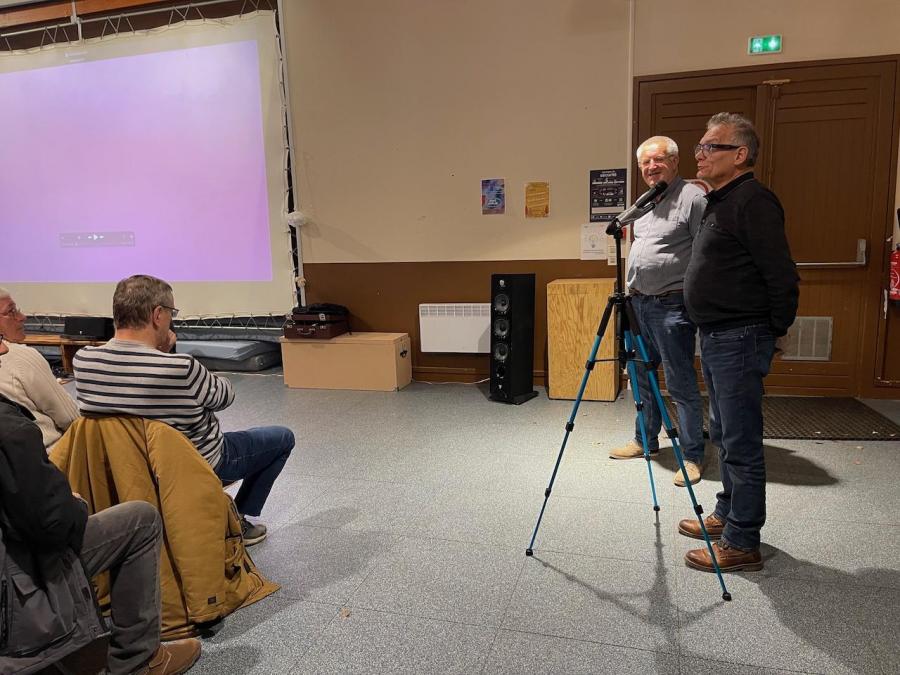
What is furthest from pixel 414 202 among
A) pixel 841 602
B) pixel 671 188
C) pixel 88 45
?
pixel 841 602

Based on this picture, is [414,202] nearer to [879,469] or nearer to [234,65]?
[234,65]

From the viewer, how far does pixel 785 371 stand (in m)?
4.48

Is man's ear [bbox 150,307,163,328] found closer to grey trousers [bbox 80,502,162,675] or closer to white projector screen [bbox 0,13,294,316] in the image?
grey trousers [bbox 80,502,162,675]

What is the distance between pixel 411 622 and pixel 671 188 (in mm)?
2131

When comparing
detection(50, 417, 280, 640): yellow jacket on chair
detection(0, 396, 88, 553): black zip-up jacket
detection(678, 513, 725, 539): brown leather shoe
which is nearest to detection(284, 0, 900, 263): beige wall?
detection(678, 513, 725, 539): brown leather shoe

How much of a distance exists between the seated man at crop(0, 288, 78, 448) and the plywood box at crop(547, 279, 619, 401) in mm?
3027

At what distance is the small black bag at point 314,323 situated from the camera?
5020 millimetres

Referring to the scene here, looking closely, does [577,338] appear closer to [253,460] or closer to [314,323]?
[314,323]

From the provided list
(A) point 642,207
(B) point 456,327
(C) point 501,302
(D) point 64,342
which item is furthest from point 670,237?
(D) point 64,342

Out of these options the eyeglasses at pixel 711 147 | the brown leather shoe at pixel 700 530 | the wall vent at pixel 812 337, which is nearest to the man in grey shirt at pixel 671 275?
the brown leather shoe at pixel 700 530

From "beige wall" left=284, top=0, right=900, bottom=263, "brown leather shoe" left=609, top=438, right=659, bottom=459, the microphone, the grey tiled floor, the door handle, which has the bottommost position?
the grey tiled floor

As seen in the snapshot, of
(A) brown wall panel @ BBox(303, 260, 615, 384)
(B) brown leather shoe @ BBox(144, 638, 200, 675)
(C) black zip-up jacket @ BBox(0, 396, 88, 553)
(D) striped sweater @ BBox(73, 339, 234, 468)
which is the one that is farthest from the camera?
(A) brown wall panel @ BBox(303, 260, 615, 384)

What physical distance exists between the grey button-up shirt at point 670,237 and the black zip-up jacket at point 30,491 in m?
2.42

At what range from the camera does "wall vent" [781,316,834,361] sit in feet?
14.4
